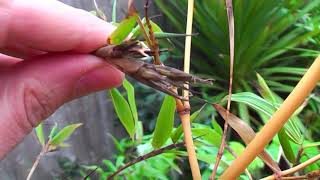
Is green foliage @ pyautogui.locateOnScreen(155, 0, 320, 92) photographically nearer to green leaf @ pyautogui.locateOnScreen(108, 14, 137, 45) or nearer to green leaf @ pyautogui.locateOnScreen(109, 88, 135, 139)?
green leaf @ pyautogui.locateOnScreen(109, 88, 135, 139)

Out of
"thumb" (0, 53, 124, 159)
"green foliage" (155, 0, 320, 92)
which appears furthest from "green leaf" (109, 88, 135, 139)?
"green foliage" (155, 0, 320, 92)

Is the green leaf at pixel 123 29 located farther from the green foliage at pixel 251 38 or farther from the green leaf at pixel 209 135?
the green foliage at pixel 251 38

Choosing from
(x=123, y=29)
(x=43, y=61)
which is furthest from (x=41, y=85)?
(x=123, y=29)

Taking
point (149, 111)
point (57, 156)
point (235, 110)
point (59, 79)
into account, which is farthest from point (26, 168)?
point (59, 79)

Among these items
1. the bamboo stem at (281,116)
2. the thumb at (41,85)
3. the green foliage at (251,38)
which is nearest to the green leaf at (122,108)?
the thumb at (41,85)

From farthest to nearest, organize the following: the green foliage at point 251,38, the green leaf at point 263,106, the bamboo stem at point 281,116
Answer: the green foliage at point 251,38
the green leaf at point 263,106
the bamboo stem at point 281,116
